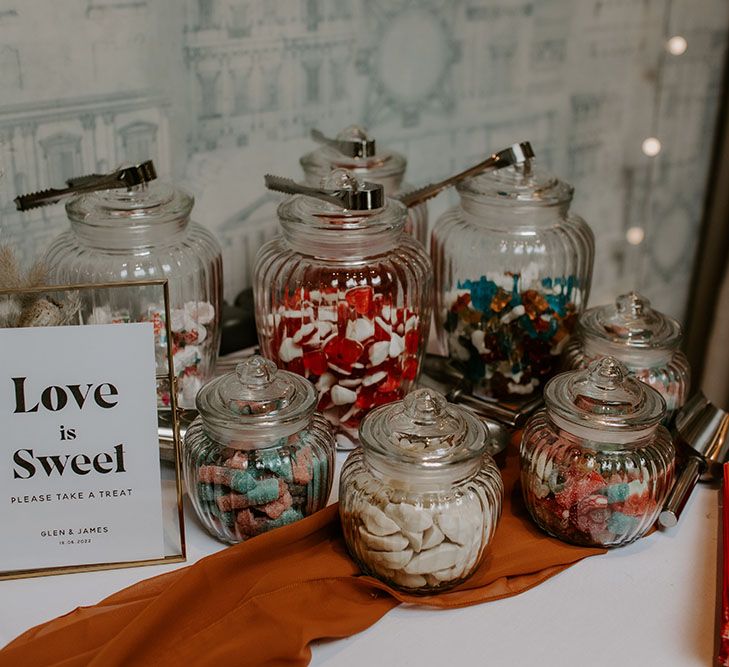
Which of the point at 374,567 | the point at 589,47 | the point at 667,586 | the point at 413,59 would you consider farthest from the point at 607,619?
the point at 589,47

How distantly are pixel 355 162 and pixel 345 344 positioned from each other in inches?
14.5

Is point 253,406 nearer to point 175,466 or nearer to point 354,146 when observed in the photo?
point 175,466

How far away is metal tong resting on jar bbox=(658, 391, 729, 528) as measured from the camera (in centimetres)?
98

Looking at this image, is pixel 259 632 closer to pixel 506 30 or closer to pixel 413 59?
pixel 413 59

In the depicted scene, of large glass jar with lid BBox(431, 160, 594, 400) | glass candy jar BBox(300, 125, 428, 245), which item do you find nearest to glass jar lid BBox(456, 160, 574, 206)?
large glass jar with lid BBox(431, 160, 594, 400)

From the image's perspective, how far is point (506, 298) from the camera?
1146 mm

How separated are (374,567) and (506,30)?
46.2 inches

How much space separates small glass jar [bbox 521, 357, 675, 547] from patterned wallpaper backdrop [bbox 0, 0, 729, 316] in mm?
681

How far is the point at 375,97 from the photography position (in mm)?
1507

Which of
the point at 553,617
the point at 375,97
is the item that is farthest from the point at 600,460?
the point at 375,97

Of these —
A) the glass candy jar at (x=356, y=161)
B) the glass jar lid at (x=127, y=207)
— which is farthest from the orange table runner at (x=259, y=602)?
the glass candy jar at (x=356, y=161)

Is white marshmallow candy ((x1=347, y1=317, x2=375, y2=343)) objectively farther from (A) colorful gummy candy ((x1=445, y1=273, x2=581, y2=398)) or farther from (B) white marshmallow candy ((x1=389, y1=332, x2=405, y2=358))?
(A) colorful gummy candy ((x1=445, y1=273, x2=581, y2=398))

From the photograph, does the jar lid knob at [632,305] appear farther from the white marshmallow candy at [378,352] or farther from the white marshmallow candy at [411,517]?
the white marshmallow candy at [411,517]

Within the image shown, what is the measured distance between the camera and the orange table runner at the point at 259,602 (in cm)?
74
